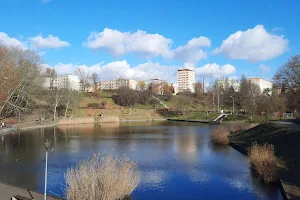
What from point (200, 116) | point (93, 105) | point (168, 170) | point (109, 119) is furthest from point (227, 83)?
point (168, 170)

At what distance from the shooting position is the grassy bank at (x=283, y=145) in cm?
1483

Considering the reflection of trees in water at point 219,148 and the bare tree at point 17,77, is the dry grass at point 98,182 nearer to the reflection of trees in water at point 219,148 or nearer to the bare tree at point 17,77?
the reflection of trees in water at point 219,148

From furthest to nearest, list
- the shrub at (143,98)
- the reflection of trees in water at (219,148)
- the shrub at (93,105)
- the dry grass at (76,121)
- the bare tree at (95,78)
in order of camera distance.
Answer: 1. the bare tree at (95,78)
2. the shrub at (143,98)
3. the shrub at (93,105)
4. the dry grass at (76,121)
5. the reflection of trees in water at (219,148)

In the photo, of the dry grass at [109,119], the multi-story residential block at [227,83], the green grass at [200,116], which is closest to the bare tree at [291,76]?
the green grass at [200,116]

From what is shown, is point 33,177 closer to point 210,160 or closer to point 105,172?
point 105,172

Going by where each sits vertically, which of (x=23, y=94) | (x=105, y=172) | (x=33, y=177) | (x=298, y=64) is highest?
(x=298, y=64)

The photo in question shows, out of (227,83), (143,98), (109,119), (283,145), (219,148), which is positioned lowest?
(219,148)

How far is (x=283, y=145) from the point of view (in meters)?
23.7

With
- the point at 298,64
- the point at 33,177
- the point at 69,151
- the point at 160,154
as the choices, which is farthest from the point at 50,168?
the point at 298,64

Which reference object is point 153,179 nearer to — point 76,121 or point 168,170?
point 168,170

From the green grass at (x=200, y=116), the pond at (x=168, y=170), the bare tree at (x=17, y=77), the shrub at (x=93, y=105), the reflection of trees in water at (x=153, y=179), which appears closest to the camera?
the pond at (x=168, y=170)

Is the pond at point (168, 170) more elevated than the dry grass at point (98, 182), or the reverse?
the dry grass at point (98, 182)

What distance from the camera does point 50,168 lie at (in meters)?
19.1

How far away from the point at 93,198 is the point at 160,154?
50.2ft
